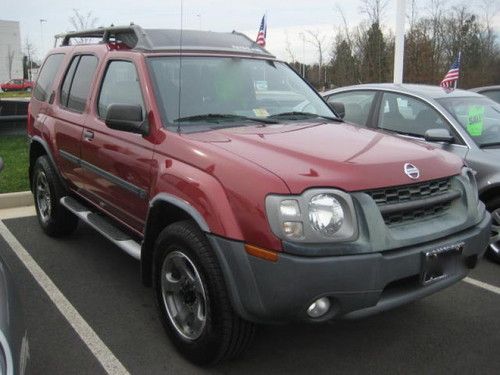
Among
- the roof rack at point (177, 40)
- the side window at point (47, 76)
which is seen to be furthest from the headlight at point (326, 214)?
the side window at point (47, 76)

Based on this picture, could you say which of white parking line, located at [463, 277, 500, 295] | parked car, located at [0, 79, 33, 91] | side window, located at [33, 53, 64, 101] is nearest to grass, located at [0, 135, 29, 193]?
side window, located at [33, 53, 64, 101]

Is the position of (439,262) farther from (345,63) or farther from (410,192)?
(345,63)

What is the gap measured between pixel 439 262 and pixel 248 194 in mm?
1125

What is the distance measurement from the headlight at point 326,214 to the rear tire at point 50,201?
3.37 metres

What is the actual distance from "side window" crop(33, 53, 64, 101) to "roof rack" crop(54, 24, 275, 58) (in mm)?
977

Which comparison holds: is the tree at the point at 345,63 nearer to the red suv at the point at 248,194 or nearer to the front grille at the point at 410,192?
the red suv at the point at 248,194

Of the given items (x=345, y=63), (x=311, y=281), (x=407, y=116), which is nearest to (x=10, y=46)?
(x=345, y=63)

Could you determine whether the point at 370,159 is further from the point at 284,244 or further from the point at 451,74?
the point at 451,74

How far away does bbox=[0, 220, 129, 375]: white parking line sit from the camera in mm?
3244

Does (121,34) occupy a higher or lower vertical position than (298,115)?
higher

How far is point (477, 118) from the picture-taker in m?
5.48

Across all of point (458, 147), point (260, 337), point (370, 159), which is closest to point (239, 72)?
point (370, 159)

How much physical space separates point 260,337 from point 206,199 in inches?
46.8

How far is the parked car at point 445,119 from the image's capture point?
5004mm
